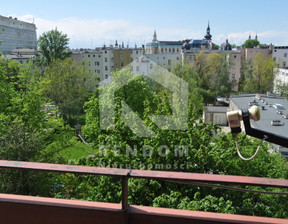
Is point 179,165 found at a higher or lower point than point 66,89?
A: lower

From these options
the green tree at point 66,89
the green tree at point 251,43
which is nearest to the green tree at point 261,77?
the green tree at point 66,89

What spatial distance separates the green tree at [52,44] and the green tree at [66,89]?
9.21 metres

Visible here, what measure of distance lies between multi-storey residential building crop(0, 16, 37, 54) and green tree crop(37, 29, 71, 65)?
2785 centimetres

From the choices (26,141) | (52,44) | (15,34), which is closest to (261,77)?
(52,44)

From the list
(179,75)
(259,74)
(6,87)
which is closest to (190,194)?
(6,87)

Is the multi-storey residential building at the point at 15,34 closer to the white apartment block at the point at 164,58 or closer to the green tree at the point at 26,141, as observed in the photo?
the white apartment block at the point at 164,58

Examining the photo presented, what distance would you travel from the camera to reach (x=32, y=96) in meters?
12.5

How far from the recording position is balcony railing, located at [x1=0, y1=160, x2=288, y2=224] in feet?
5.72

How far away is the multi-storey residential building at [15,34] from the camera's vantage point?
65.1 metres

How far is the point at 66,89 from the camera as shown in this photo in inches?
1054

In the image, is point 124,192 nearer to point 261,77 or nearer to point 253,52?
point 261,77

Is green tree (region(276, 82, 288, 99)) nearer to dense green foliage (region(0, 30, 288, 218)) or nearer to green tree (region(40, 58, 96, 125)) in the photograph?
green tree (region(40, 58, 96, 125))

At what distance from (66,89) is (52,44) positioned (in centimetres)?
1374

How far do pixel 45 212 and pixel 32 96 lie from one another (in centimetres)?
1154
